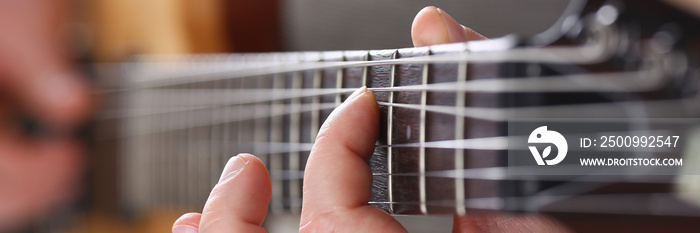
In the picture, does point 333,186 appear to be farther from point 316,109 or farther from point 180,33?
point 180,33

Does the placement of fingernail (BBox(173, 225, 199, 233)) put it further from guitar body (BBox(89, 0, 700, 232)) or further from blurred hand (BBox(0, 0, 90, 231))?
blurred hand (BBox(0, 0, 90, 231))

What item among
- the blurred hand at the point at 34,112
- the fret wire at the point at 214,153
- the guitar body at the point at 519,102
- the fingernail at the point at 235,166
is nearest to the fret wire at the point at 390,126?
the guitar body at the point at 519,102

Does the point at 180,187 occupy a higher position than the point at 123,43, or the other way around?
the point at 123,43

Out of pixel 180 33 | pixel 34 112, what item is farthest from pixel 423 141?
A: pixel 34 112

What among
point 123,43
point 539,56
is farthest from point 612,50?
point 123,43

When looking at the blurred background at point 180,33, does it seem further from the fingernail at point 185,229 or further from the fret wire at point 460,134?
the fret wire at point 460,134

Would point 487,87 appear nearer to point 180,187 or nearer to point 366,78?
point 366,78
